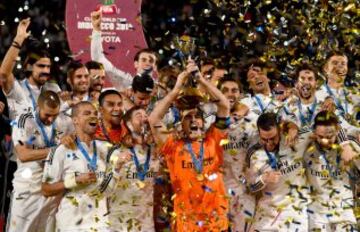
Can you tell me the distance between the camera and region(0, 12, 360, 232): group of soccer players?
7.39m

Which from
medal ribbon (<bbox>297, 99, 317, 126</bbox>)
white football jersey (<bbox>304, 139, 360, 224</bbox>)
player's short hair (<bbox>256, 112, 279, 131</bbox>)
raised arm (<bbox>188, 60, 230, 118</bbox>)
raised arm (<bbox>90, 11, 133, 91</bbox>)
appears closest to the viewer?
raised arm (<bbox>188, 60, 230, 118</bbox>)

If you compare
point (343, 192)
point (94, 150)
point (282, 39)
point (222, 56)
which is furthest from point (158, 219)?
point (222, 56)

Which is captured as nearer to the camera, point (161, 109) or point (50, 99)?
point (161, 109)

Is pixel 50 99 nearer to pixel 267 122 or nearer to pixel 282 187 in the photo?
pixel 267 122

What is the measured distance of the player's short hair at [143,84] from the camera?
8.11 meters

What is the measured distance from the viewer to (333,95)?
8.61 m

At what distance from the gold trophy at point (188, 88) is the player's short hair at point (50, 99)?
3.21 feet

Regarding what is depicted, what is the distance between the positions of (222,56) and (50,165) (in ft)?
12.6

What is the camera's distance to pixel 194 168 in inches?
298

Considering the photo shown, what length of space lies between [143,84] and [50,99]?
0.79 m

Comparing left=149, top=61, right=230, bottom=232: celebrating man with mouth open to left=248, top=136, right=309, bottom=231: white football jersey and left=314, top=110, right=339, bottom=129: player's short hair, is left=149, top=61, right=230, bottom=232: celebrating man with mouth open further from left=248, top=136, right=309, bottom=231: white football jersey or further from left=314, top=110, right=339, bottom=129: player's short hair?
left=314, top=110, right=339, bottom=129: player's short hair

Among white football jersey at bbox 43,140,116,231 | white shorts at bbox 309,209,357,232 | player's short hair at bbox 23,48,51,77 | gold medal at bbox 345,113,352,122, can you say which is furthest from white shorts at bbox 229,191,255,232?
player's short hair at bbox 23,48,51,77

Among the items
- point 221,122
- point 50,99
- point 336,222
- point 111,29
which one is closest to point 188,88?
point 221,122

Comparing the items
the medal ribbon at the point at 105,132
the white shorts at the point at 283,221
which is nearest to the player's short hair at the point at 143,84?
the medal ribbon at the point at 105,132
